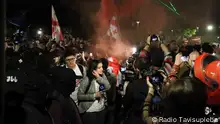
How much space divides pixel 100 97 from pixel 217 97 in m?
2.24

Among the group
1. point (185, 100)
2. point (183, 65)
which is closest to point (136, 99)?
point (183, 65)

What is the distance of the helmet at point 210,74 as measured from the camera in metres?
3.22

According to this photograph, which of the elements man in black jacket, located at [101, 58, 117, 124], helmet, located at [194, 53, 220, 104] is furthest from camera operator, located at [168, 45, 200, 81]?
man in black jacket, located at [101, 58, 117, 124]

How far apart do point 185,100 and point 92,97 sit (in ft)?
9.54

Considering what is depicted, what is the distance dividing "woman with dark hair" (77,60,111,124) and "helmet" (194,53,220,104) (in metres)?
1.91

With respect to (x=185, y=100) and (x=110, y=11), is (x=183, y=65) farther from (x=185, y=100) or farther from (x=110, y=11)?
(x=110, y=11)

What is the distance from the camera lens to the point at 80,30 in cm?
2600

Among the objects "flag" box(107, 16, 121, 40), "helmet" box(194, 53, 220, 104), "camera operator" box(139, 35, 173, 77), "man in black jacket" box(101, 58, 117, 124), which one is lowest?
"man in black jacket" box(101, 58, 117, 124)

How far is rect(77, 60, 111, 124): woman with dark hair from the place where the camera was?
503 cm

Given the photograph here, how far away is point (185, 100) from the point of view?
2.24m

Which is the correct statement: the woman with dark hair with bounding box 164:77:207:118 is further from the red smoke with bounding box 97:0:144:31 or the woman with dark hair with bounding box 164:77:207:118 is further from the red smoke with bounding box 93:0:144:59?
the red smoke with bounding box 97:0:144:31

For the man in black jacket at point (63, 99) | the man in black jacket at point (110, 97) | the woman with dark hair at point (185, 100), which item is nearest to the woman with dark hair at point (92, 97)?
the man in black jacket at point (110, 97)

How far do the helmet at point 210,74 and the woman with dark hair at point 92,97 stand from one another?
6.25 ft

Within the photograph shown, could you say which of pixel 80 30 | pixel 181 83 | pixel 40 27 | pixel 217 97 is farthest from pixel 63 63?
pixel 40 27
